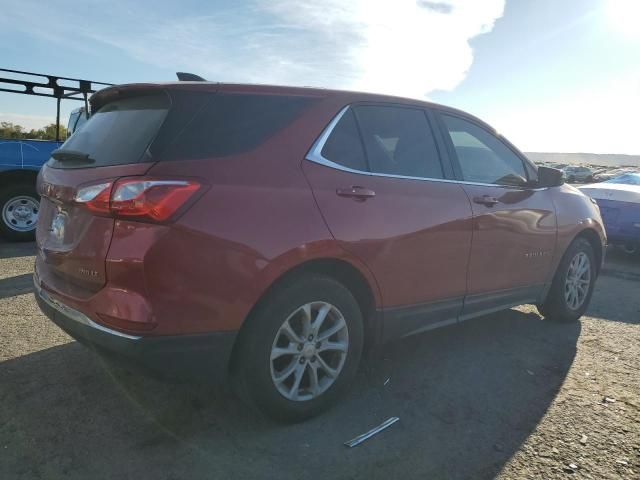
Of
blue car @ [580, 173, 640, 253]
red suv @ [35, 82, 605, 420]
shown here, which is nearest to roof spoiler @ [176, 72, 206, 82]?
red suv @ [35, 82, 605, 420]

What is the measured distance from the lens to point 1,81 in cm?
789

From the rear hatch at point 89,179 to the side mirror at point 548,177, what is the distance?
125 inches

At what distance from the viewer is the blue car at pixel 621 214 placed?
776 centimetres

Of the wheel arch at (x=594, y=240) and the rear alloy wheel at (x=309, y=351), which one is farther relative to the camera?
the wheel arch at (x=594, y=240)

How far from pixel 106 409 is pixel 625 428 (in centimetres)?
293

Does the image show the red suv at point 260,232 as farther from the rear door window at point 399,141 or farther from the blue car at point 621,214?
the blue car at point 621,214

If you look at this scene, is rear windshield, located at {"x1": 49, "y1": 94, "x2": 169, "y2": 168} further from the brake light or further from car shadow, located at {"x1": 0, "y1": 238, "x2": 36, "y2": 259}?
car shadow, located at {"x1": 0, "y1": 238, "x2": 36, "y2": 259}

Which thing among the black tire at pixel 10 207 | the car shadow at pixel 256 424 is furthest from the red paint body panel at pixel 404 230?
the black tire at pixel 10 207

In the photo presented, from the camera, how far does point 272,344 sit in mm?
2553

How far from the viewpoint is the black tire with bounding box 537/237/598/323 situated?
4.62 metres

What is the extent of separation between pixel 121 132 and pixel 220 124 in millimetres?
531

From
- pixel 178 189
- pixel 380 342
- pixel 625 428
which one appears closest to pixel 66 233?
pixel 178 189

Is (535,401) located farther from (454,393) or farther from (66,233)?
(66,233)

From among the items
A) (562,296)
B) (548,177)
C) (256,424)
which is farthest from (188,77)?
(562,296)
